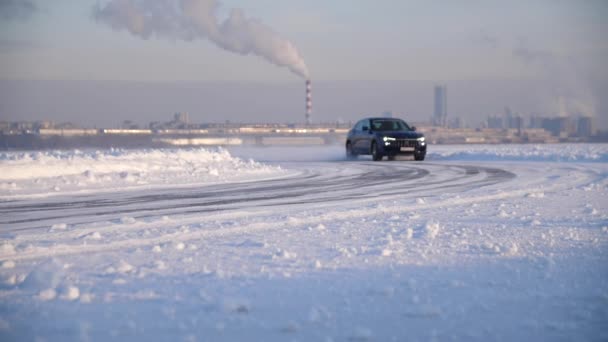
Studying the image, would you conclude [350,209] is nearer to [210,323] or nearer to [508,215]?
[508,215]

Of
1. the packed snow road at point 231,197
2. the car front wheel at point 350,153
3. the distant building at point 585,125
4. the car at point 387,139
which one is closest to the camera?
the packed snow road at point 231,197

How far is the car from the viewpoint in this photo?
23641 millimetres

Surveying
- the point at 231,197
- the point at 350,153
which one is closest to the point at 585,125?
the point at 350,153

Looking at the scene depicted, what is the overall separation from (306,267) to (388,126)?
20.0 meters

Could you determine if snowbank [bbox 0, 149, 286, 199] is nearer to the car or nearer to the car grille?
the car

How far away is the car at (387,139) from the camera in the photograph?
2364cm

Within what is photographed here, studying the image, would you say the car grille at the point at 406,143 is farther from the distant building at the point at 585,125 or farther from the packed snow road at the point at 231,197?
the distant building at the point at 585,125

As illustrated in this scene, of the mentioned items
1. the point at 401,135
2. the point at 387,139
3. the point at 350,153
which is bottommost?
the point at 350,153

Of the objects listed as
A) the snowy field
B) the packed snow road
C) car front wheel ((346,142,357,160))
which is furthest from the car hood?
the snowy field

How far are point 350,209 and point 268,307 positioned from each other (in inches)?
195

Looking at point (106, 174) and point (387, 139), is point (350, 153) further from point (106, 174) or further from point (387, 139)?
point (106, 174)

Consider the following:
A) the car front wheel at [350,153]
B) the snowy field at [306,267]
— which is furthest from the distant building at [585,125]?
the snowy field at [306,267]

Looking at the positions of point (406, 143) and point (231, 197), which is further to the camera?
point (406, 143)

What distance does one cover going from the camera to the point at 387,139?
23609 mm
